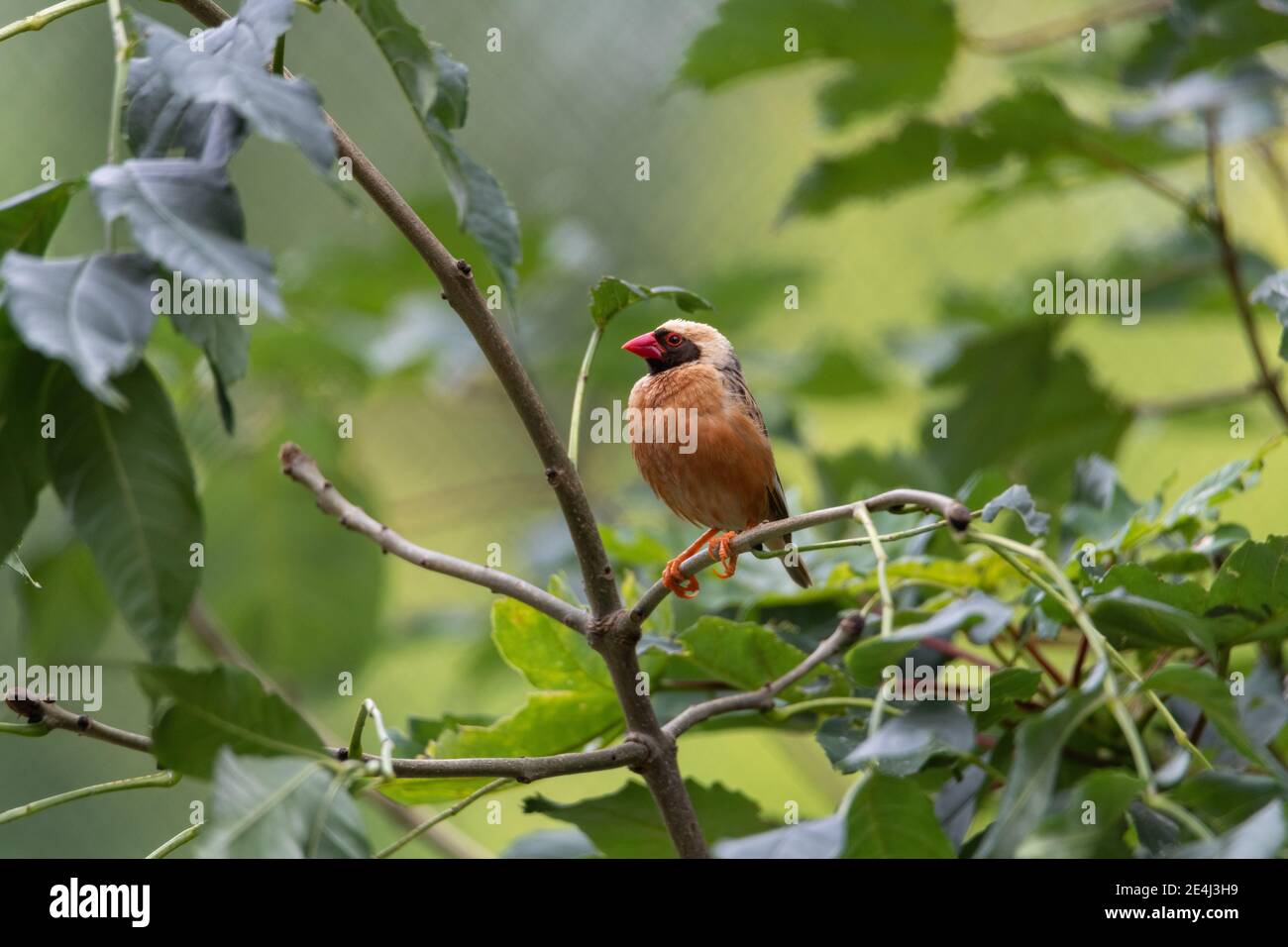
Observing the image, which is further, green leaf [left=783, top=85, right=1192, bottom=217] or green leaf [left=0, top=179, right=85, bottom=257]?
green leaf [left=783, top=85, right=1192, bottom=217]

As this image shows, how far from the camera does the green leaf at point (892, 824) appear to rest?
0.77 m

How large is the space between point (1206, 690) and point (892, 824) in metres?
0.21

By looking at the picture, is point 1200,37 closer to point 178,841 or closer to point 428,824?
point 428,824

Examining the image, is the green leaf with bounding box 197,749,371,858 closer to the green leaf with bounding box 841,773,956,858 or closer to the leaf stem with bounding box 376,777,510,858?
the leaf stem with bounding box 376,777,510,858

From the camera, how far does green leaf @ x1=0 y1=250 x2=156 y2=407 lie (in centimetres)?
60

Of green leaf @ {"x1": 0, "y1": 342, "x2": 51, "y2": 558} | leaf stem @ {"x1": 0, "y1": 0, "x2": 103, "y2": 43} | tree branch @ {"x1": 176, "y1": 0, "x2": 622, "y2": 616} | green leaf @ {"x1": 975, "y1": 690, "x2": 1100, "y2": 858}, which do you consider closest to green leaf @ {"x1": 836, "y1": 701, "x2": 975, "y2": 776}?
green leaf @ {"x1": 975, "y1": 690, "x2": 1100, "y2": 858}

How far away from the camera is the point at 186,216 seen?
66 centimetres

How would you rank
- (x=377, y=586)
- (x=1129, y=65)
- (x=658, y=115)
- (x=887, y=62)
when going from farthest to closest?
(x=658, y=115) < (x=377, y=586) < (x=887, y=62) < (x=1129, y=65)

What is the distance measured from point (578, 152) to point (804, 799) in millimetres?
1641

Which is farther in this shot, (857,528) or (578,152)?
(578,152)

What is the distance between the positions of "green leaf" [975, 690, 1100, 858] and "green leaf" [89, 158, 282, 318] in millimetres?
485
